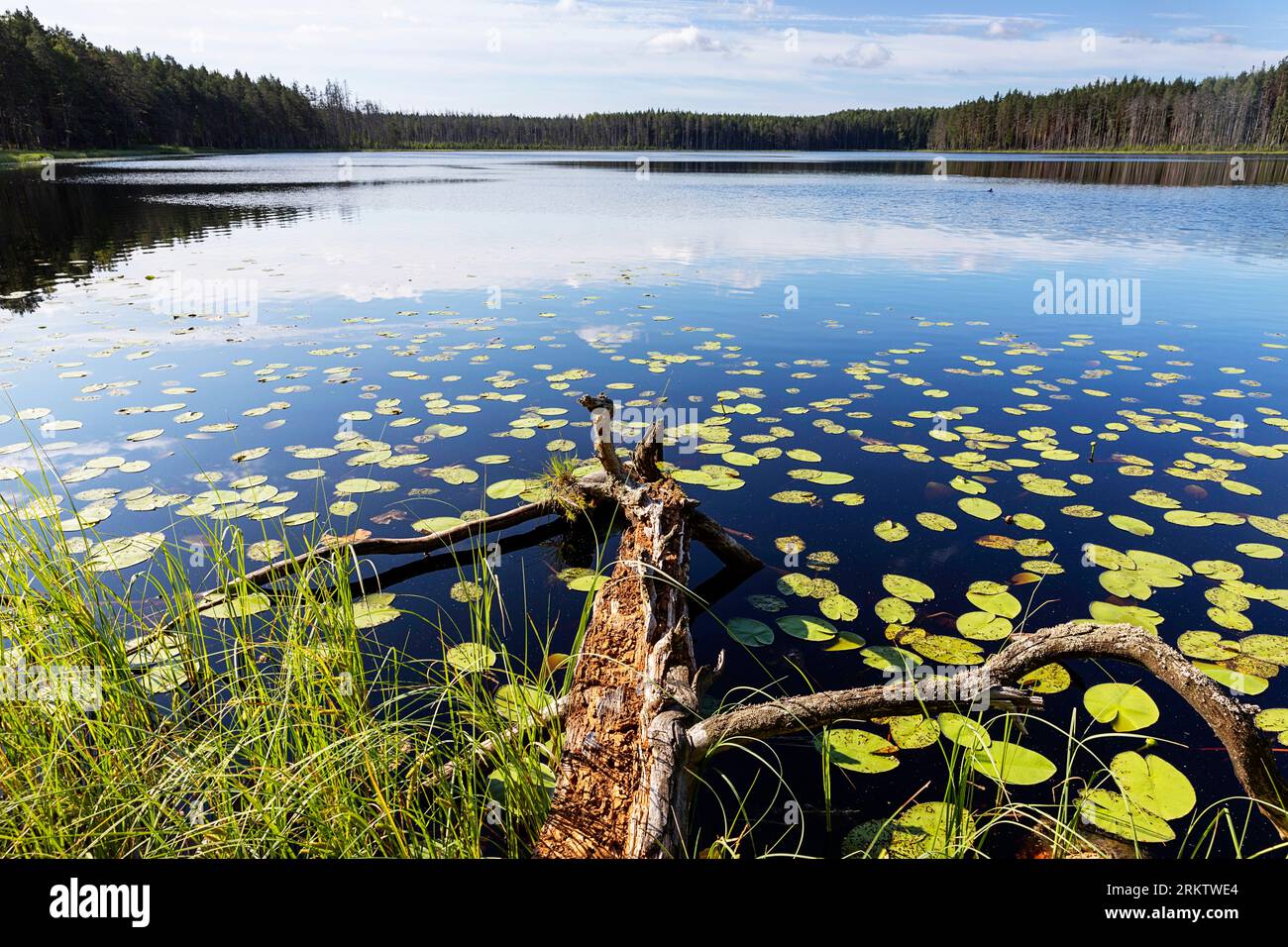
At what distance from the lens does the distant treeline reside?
159 ft

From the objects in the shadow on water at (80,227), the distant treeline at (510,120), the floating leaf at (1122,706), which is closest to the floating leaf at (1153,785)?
the floating leaf at (1122,706)

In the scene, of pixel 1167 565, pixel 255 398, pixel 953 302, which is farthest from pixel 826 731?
pixel 953 302

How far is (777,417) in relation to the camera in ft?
17.8

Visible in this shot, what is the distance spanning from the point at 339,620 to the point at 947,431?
4365 mm

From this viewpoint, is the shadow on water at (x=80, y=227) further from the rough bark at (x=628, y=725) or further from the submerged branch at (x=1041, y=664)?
the submerged branch at (x=1041, y=664)

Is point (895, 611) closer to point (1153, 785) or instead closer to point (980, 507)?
point (1153, 785)

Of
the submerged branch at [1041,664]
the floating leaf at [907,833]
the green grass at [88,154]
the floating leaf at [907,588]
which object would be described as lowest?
the floating leaf at [907,833]

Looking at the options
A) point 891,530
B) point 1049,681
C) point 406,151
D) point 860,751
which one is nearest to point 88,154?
point 406,151

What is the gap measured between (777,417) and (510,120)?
407ft

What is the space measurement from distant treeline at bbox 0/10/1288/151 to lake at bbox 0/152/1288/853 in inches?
1998

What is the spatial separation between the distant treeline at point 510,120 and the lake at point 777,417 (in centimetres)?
5074

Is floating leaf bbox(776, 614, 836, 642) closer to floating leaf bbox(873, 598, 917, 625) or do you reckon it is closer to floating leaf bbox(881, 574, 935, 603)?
floating leaf bbox(873, 598, 917, 625)

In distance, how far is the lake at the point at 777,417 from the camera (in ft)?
9.96
